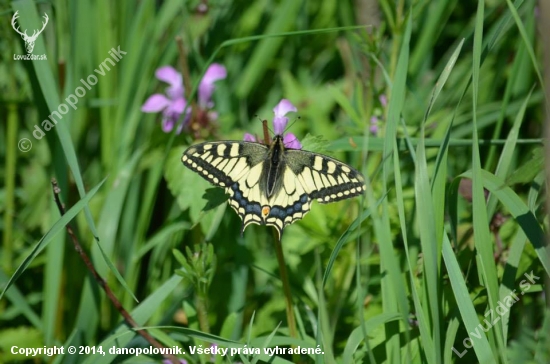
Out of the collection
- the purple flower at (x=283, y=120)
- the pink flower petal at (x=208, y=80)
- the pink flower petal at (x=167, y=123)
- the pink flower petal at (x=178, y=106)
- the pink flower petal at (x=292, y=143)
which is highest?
the pink flower petal at (x=208, y=80)

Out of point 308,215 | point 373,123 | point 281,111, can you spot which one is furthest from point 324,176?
point 373,123

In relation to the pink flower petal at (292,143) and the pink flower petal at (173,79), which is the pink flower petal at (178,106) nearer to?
the pink flower petal at (173,79)

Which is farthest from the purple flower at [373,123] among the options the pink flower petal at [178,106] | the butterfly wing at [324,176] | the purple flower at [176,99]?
the pink flower petal at [178,106]

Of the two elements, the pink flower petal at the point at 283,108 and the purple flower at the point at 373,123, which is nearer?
the pink flower petal at the point at 283,108

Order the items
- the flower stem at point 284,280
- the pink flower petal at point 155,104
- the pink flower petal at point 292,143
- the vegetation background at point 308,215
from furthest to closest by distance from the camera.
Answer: the pink flower petal at point 155,104, the pink flower petal at point 292,143, the flower stem at point 284,280, the vegetation background at point 308,215

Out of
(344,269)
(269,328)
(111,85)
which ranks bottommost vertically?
(269,328)

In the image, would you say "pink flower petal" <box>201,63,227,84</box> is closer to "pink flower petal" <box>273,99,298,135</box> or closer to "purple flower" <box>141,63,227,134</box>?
"purple flower" <box>141,63,227,134</box>

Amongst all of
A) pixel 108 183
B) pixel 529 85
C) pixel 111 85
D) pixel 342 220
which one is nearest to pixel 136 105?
pixel 111 85

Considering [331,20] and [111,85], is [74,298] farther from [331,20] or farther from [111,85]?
[331,20]
